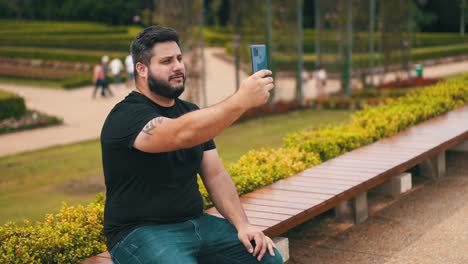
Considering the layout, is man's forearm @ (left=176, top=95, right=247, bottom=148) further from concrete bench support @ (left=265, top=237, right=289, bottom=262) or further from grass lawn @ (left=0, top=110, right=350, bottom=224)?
grass lawn @ (left=0, top=110, right=350, bottom=224)

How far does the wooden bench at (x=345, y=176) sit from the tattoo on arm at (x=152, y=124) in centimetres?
118

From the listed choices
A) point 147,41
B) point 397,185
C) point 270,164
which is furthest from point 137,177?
point 397,185

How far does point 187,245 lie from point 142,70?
0.91 metres

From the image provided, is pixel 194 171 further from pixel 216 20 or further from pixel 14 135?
pixel 216 20

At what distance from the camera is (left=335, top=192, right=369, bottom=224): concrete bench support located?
6.62 meters

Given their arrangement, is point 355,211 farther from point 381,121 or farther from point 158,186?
point 158,186

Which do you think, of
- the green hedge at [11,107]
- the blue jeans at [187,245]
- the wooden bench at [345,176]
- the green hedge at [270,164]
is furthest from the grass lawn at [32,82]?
the blue jeans at [187,245]

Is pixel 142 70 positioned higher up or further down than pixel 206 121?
higher up

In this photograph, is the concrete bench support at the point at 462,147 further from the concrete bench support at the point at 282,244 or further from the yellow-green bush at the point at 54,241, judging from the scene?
the yellow-green bush at the point at 54,241

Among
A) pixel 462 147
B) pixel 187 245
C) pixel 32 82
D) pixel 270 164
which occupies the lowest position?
pixel 32 82

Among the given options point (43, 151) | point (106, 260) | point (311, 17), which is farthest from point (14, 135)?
point (311, 17)

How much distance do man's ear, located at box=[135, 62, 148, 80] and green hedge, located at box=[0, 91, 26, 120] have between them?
56.4ft

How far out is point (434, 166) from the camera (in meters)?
8.27

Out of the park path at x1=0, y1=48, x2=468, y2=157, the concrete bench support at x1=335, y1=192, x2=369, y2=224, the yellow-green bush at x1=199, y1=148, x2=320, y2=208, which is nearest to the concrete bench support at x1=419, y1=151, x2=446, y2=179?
the yellow-green bush at x1=199, y1=148, x2=320, y2=208
